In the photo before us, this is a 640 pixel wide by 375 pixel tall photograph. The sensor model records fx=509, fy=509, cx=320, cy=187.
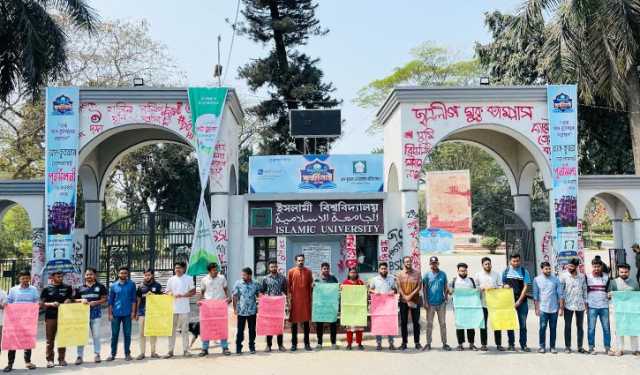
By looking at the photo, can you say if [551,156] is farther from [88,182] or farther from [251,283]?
[88,182]

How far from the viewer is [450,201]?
1452 inches

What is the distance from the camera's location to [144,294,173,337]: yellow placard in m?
8.40

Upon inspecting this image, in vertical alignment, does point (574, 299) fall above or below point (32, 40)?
below

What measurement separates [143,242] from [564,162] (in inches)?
464

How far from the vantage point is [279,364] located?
307 inches

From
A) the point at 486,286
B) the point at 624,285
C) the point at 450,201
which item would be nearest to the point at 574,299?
the point at 624,285

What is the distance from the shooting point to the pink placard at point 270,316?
344 inches

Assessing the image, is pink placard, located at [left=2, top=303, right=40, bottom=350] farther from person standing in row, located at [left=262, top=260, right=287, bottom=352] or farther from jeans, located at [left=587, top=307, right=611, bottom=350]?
jeans, located at [left=587, top=307, right=611, bottom=350]

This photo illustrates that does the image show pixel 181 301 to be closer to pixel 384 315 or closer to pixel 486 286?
pixel 384 315

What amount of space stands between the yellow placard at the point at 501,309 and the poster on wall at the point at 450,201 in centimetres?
2852

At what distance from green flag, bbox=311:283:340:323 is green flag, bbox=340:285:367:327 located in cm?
15

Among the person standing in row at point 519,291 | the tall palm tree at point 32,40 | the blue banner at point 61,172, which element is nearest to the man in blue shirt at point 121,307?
the blue banner at point 61,172

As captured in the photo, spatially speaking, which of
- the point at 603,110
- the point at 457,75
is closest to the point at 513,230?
the point at 603,110

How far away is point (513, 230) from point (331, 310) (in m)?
8.85
